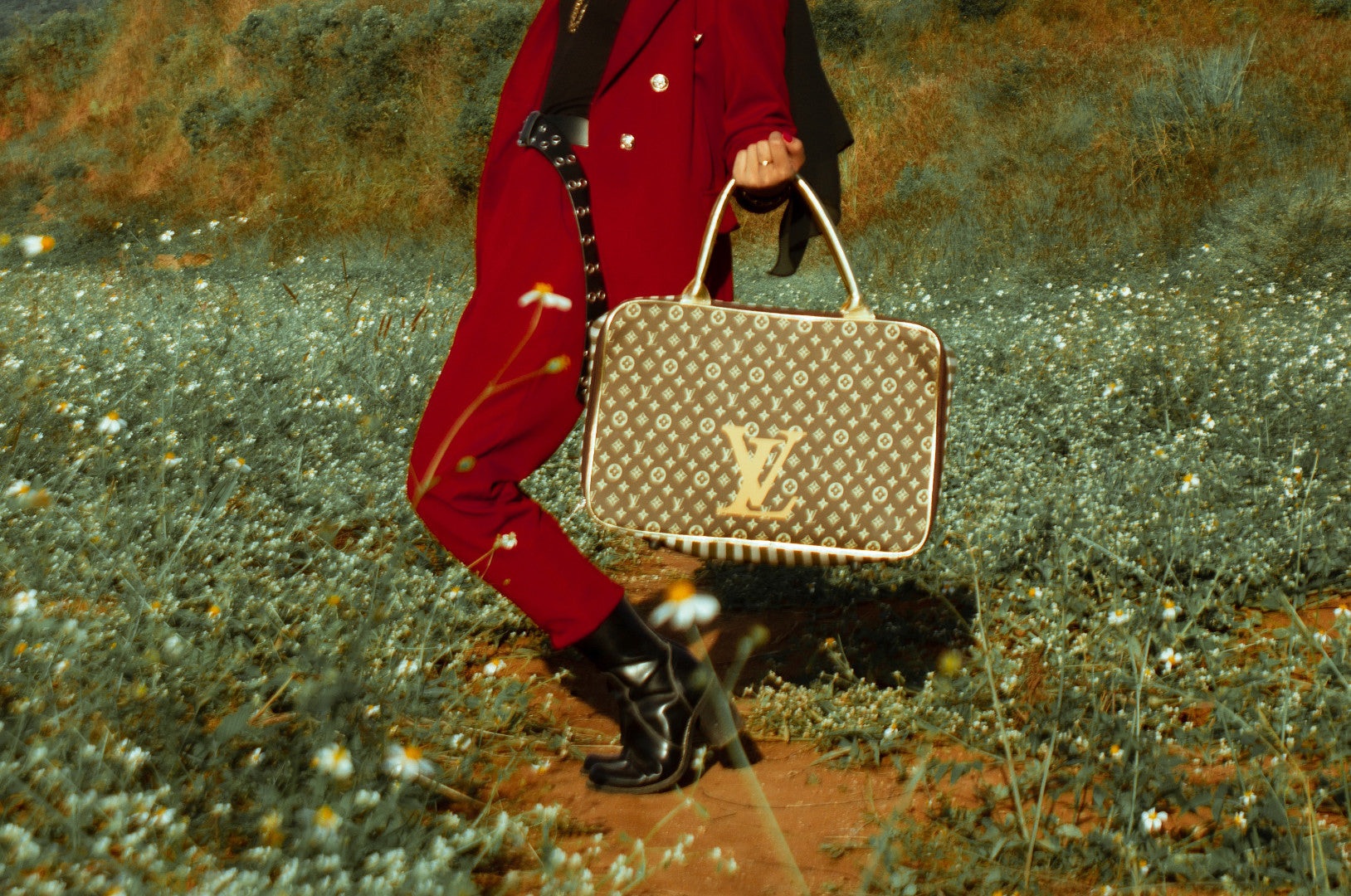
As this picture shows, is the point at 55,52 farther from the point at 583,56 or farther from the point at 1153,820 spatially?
the point at 1153,820

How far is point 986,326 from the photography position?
6.15m

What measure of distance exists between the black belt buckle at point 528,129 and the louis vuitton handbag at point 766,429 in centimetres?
40

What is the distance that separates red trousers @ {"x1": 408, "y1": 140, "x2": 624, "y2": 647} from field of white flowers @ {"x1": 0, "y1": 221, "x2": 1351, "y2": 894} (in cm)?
26

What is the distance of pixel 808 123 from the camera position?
2.06 meters

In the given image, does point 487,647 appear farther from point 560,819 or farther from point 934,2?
point 934,2

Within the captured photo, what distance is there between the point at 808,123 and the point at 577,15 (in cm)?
Result: 52

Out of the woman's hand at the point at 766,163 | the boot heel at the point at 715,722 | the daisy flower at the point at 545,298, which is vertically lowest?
the boot heel at the point at 715,722

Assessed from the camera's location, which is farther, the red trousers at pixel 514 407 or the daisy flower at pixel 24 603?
the red trousers at pixel 514 407

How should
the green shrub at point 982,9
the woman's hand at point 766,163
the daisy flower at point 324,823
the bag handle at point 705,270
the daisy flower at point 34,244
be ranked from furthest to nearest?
the green shrub at point 982,9 → the daisy flower at point 34,244 → the woman's hand at point 766,163 → the bag handle at point 705,270 → the daisy flower at point 324,823

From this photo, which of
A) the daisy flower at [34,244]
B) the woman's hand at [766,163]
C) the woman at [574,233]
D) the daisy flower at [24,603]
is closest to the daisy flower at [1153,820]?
the woman at [574,233]

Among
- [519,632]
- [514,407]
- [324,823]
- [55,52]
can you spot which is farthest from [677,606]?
[55,52]

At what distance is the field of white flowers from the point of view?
5.17 feet

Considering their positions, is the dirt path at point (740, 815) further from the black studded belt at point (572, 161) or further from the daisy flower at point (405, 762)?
the black studded belt at point (572, 161)

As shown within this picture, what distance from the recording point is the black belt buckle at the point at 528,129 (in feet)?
6.08
